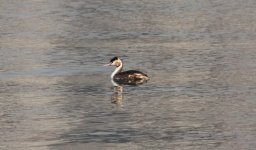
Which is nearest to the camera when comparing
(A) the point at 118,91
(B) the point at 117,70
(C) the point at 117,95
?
(C) the point at 117,95

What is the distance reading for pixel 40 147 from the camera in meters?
28.8

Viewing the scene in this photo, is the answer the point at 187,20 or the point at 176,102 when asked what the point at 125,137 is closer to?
the point at 176,102

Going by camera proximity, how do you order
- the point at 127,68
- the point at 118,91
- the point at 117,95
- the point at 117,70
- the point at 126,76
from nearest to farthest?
1. the point at 117,95
2. the point at 118,91
3. the point at 126,76
4. the point at 117,70
5. the point at 127,68

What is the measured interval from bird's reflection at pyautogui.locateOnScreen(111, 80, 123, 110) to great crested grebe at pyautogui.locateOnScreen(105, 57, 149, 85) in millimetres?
269

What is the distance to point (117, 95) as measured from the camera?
36.6 meters

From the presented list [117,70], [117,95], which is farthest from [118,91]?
[117,70]

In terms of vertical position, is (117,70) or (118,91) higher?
(117,70)

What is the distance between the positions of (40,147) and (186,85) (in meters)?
9.82

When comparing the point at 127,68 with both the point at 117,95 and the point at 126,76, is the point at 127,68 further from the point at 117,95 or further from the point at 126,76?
the point at 117,95

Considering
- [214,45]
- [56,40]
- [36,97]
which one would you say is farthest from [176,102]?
[56,40]

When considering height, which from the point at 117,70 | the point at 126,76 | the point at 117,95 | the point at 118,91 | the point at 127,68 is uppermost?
the point at 127,68

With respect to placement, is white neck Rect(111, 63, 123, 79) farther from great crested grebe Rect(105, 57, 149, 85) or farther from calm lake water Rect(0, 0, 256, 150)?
calm lake water Rect(0, 0, 256, 150)

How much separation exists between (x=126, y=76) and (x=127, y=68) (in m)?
3.73

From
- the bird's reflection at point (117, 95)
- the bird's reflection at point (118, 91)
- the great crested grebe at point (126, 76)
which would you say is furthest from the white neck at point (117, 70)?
the bird's reflection at point (117, 95)
